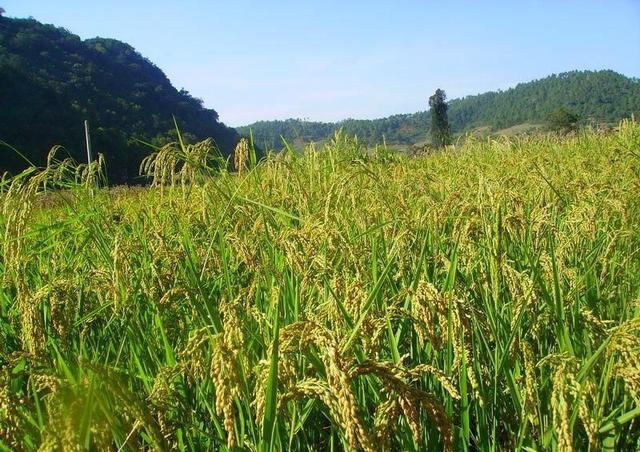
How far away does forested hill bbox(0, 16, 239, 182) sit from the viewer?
55.1m

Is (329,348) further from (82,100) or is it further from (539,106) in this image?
(539,106)

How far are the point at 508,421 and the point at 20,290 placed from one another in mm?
1539

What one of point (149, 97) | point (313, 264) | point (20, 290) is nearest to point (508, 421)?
point (313, 264)

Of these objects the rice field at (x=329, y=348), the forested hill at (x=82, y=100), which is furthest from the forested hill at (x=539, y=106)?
the rice field at (x=329, y=348)

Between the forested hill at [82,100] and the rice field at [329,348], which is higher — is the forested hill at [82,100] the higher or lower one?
the higher one

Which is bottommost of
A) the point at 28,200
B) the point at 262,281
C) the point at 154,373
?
the point at 154,373

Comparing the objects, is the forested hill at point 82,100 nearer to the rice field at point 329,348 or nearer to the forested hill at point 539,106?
the rice field at point 329,348

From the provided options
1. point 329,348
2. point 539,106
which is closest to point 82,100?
point 329,348

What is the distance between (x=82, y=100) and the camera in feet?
223

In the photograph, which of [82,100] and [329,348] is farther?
[82,100]

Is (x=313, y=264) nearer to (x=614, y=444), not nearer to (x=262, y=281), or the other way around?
(x=262, y=281)

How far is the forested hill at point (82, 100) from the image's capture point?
55062 mm

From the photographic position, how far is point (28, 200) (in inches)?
65.4

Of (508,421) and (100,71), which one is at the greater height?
(100,71)
